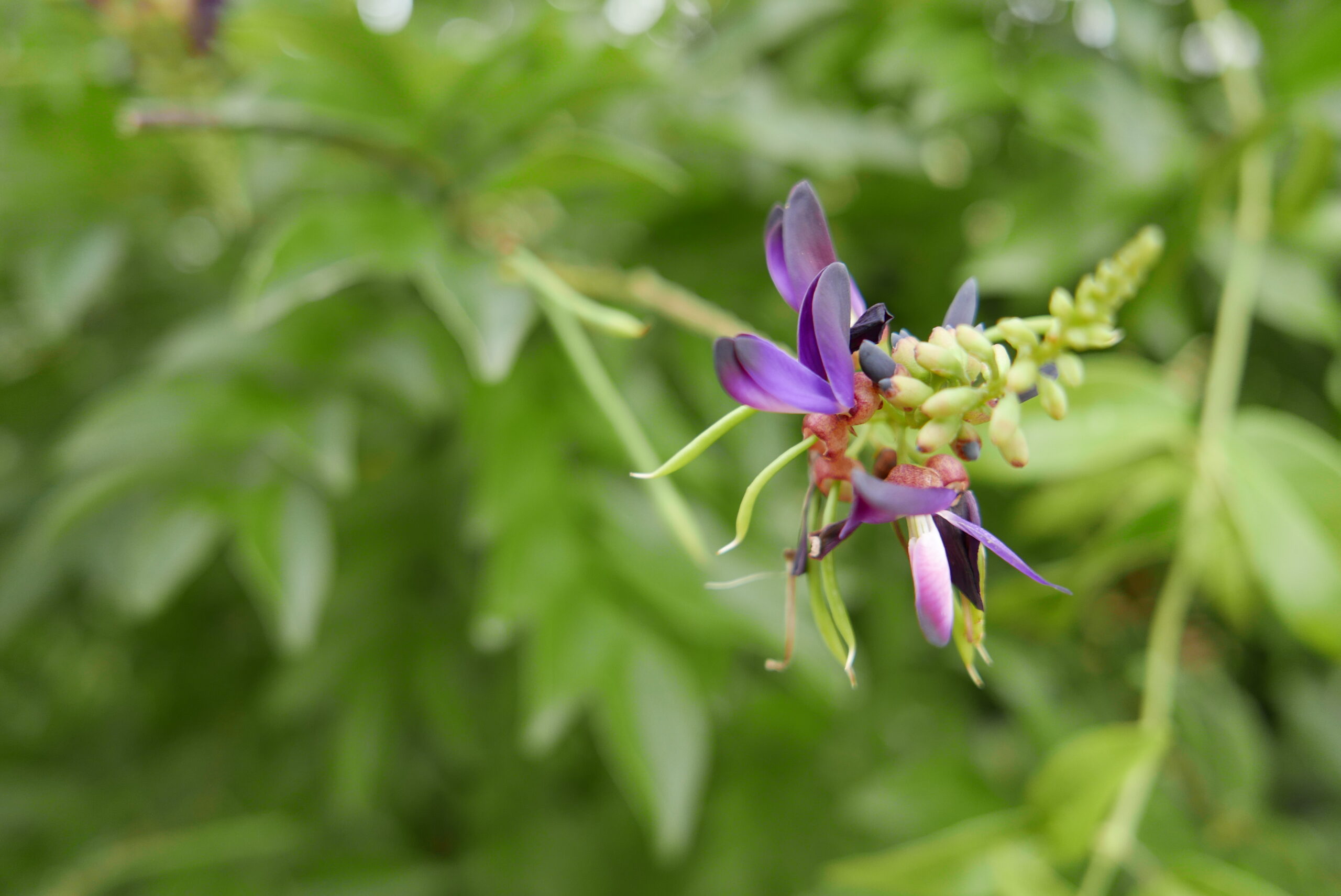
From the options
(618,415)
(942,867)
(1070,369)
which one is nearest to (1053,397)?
(1070,369)

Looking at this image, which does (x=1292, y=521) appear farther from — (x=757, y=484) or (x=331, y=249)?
(x=331, y=249)

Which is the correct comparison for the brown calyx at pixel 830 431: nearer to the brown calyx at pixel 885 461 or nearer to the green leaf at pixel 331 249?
the brown calyx at pixel 885 461

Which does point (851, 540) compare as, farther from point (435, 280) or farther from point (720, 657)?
point (435, 280)

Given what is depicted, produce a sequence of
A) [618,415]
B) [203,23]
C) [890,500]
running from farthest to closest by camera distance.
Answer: [203,23] → [618,415] → [890,500]

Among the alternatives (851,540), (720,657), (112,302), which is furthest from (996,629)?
(112,302)

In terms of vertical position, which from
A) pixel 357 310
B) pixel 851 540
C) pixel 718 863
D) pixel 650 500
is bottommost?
pixel 718 863

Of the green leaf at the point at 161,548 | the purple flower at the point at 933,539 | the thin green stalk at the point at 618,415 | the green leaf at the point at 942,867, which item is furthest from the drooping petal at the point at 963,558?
the green leaf at the point at 161,548
